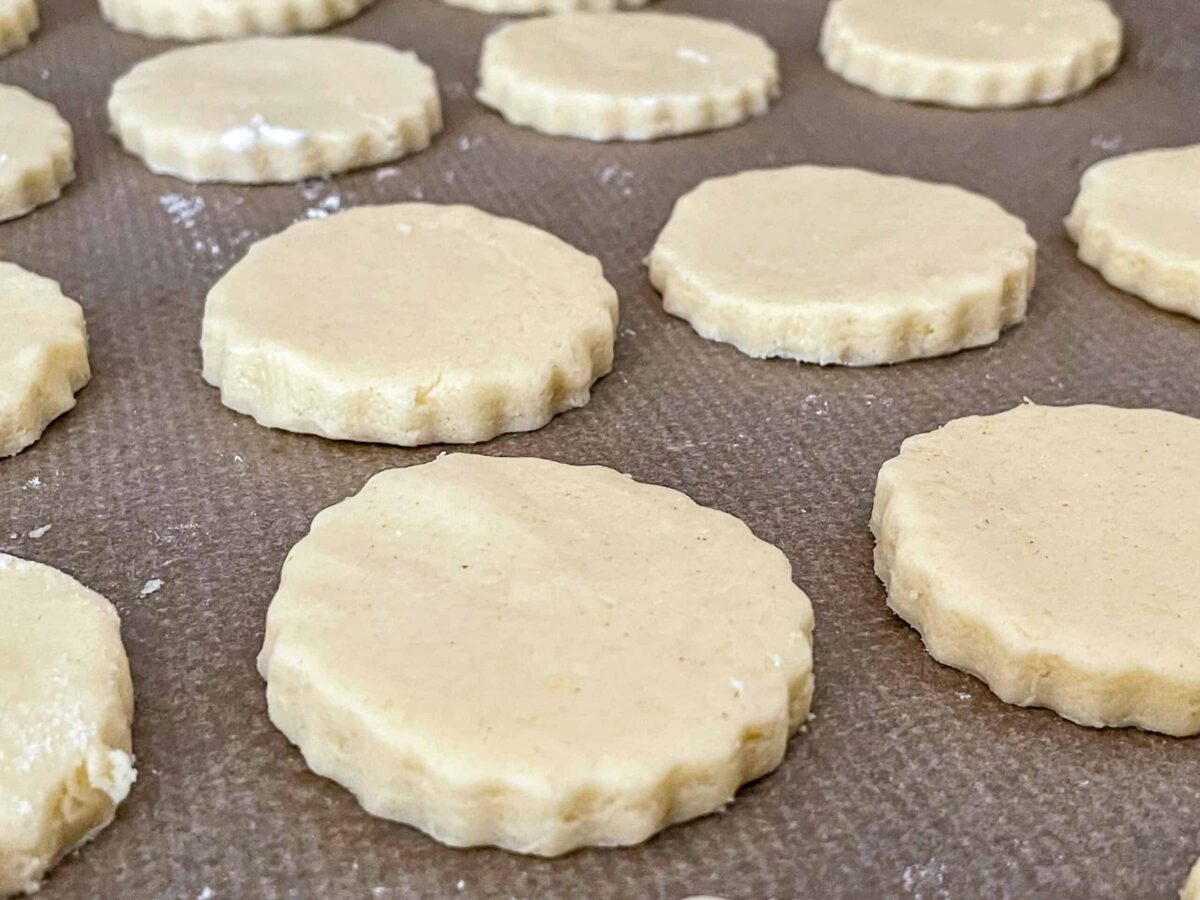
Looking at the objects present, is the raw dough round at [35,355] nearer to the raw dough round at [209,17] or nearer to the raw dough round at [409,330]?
the raw dough round at [409,330]

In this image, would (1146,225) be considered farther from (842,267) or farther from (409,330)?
(409,330)

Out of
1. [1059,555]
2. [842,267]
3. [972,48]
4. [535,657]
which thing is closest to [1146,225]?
[842,267]

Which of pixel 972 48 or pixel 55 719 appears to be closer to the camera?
pixel 55 719

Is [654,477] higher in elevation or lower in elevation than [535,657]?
lower

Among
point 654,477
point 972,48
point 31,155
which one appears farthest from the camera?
point 972,48

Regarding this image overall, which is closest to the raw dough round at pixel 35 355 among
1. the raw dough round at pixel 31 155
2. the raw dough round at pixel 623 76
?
the raw dough round at pixel 31 155

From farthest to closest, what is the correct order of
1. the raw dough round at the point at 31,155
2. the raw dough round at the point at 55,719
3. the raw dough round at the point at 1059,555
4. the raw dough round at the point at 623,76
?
1. the raw dough round at the point at 623,76
2. the raw dough round at the point at 31,155
3. the raw dough round at the point at 1059,555
4. the raw dough round at the point at 55,719

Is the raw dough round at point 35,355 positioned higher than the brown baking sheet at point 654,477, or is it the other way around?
the raw dough round at point 35,355
